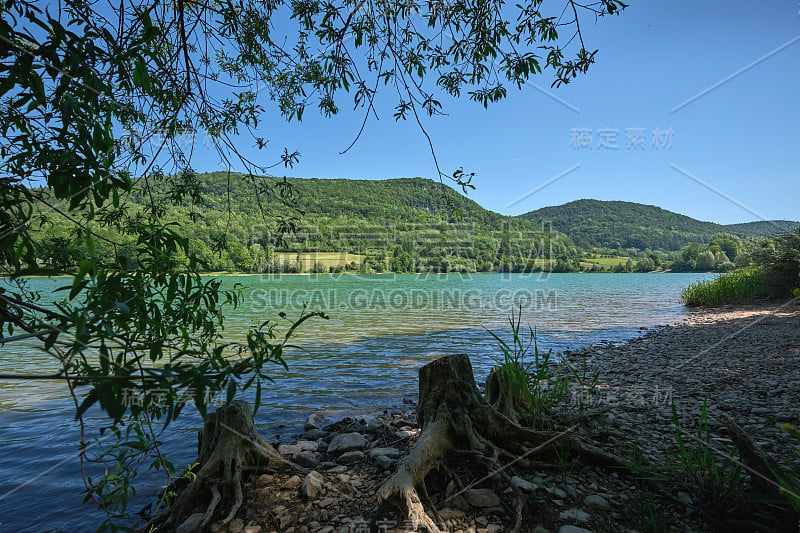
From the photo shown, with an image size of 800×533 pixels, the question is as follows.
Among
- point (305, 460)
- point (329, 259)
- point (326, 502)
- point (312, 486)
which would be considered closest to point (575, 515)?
point (326, 502)

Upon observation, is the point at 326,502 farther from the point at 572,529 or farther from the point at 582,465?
the point at 582,465

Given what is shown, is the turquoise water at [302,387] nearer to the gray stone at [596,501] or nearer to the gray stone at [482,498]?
the gray stone at [482,498]

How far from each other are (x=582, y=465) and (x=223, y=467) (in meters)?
3.51

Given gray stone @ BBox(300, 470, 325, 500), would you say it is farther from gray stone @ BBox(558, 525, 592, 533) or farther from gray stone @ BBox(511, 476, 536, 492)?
gray stone @ BBox(558, 525, 592, 533)

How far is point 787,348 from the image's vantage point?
9734 mm

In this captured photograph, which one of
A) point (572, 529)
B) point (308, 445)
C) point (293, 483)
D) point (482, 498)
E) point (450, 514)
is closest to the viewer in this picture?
point (572, 529)

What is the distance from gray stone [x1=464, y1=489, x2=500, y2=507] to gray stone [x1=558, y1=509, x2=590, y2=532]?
51cm

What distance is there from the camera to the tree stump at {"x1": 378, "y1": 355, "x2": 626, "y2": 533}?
345 centimetres

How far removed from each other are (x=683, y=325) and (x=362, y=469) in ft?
59.8

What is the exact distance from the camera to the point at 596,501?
3.33 meters

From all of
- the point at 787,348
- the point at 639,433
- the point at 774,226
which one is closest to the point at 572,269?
the point at 774,226

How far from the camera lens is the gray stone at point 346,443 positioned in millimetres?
5095

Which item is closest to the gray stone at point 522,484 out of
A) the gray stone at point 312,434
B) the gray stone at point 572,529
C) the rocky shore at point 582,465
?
the rocky shore at point 582,465

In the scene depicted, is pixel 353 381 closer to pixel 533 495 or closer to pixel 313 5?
pixel 533 495
